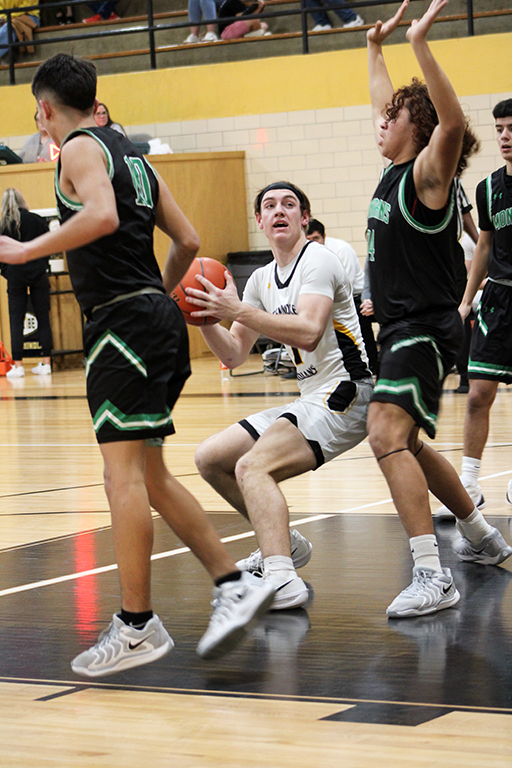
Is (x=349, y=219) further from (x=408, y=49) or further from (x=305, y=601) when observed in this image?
(x=305, y=601)

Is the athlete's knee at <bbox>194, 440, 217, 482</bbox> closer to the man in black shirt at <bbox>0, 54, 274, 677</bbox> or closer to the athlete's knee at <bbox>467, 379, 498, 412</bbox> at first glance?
the man in black shirt at <bbox>0, 54, 274, 677</bbox>

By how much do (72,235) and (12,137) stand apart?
11365mm

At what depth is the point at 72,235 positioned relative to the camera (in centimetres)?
234

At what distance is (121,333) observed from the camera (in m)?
2.47

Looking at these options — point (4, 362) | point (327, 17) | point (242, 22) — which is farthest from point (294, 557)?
point (242, 22)

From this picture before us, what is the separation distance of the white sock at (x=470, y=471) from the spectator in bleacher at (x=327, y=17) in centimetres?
859

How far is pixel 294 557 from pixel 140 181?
4.55 feet

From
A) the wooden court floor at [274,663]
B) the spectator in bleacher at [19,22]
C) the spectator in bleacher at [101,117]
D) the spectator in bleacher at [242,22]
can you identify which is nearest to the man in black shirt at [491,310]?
the wooden court floor at [274,663]

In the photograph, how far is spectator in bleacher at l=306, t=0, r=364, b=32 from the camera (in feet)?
38.1

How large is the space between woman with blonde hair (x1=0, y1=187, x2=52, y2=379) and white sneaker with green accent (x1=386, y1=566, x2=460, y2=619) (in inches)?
328

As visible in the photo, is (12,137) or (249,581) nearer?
(249,581)

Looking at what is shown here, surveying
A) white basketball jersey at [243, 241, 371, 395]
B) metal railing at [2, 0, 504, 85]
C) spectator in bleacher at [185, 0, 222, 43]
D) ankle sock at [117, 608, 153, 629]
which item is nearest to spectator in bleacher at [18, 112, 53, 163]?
metal railing at [2, 0, 504, 85]

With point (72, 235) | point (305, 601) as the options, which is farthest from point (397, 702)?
point (72, 235)

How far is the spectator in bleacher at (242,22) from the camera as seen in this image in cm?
1198
